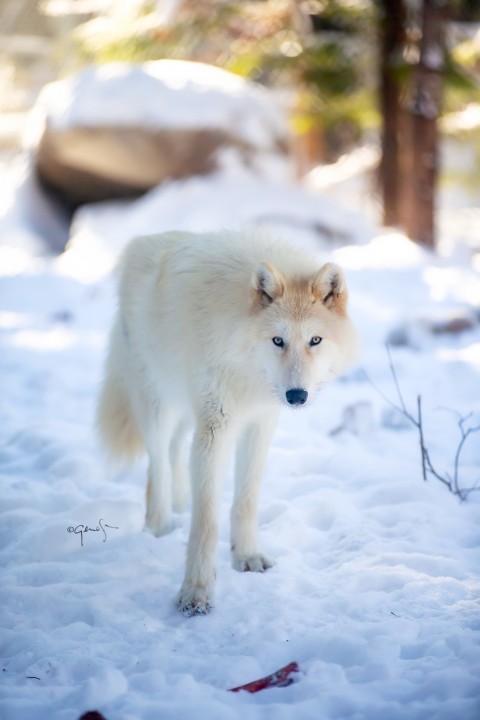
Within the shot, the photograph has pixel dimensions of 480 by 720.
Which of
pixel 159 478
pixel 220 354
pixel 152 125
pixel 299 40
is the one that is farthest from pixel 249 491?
pixel 299 40

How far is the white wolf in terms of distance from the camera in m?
2.85

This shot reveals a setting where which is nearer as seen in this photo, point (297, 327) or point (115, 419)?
point (297, 327)

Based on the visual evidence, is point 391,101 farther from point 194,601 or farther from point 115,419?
point 194,601

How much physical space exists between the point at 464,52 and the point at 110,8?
5.21 meters

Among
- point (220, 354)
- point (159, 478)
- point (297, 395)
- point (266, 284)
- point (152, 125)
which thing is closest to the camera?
point (297, 395)

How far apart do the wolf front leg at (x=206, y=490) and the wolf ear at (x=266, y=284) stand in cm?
52

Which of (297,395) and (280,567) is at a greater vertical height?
(297,395)

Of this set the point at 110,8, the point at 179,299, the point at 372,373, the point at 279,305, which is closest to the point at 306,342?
the point at 279,305

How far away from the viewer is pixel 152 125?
9.33 meters

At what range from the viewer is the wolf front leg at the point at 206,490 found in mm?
2939

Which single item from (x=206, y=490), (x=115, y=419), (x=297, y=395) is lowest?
(x=115, y=419)

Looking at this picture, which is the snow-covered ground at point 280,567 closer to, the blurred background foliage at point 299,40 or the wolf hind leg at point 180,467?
the wolf hind leg at point 180,467

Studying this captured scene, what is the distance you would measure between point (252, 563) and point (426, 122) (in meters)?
6.60

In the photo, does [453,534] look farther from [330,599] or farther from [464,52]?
[464,52]
